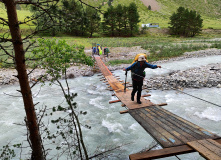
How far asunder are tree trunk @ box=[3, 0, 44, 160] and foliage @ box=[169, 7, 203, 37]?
55752mm

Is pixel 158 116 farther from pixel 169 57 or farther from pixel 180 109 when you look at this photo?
pixel 169 57

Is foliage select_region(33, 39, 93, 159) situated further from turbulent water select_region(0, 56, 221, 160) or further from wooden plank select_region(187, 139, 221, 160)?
wooden plank select_region(187, 139, 221, 160)

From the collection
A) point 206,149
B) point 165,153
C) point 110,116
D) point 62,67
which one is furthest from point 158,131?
point 110,116

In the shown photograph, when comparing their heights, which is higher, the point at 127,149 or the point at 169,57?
the point at 169,57

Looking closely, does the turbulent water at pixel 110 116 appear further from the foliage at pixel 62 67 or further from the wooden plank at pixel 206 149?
the wooden plank at pixel 206 149

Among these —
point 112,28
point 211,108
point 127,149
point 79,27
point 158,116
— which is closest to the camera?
point 79,27

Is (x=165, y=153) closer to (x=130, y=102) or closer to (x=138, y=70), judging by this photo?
(x=138, y=70)

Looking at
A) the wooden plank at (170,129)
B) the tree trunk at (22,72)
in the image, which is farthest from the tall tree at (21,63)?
the wooden plank at (170,129)

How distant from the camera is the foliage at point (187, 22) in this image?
50062 millimetres

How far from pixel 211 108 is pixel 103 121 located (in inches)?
215

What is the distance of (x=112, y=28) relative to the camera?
50.3m

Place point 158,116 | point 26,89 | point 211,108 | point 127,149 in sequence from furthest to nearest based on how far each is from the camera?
point 211,108 < point 127,149 < point 158,116 < point 26,89

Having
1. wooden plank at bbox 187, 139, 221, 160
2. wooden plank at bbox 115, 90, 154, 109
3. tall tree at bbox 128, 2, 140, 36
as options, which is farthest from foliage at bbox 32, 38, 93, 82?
tall tree at bbox 128, 2, 140, 36

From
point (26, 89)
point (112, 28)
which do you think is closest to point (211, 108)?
point (26, 89)
